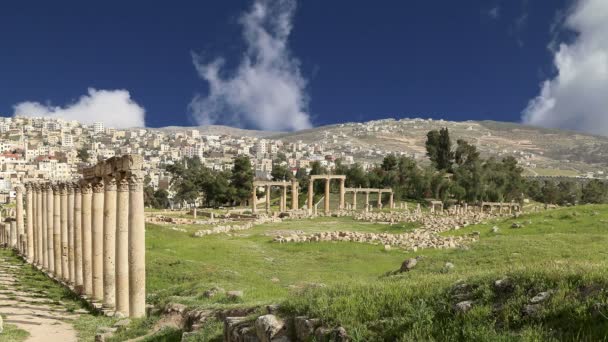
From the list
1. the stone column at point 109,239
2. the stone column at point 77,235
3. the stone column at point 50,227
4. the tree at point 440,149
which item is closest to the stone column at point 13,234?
the stone column at point 50,227

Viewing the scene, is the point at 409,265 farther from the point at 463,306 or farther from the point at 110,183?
the point at 463,306

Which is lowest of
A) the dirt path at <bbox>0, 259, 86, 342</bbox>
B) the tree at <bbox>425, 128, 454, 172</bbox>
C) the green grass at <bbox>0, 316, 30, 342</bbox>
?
the dirt path at <bbox>0, 259, 86, 342</bbox>

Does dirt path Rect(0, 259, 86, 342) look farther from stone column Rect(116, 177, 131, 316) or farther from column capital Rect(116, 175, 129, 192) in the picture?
column capital Rect(116, 175, 129, 192)

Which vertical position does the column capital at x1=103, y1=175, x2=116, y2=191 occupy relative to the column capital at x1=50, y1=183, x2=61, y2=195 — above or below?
above

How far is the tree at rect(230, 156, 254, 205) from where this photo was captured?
8775cm

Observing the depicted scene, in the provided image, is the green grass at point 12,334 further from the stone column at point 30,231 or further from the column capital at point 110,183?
the stone column at point 30,231

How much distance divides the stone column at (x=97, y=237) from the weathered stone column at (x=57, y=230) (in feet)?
23.8

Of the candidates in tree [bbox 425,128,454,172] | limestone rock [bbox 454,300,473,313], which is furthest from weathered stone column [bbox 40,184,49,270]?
tree [bbox 425,128,454,172]

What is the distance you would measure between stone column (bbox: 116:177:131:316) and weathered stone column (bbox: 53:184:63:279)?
1073 centimetres

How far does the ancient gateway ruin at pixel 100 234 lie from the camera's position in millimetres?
16016

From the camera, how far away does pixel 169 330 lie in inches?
504

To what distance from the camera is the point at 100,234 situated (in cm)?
1989

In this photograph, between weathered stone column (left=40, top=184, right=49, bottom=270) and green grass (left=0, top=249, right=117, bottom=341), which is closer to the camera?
green grass (left=0, top=249, right=117, bottom=341)

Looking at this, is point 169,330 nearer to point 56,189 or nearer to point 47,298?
point 47,298
